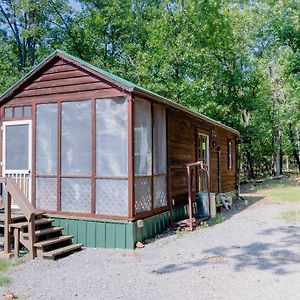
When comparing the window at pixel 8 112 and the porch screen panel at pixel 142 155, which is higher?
the window at pixel 8 112

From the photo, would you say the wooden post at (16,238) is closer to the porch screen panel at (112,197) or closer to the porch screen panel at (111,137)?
the porch screen panel at (112,197)

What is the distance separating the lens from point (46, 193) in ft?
26.6

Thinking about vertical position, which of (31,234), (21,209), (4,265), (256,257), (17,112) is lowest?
(4,265)

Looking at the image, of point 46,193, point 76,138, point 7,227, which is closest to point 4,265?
point 7,227

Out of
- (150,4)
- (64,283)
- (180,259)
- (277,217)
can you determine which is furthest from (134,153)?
(150,4)

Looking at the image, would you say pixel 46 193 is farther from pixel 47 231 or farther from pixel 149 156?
pixel 149 156

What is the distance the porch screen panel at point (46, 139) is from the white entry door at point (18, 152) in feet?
0.88

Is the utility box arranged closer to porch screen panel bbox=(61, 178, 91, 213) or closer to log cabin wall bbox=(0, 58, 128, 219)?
log cabin wall bbox=(0, 58, 128, 219)

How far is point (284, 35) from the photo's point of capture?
15.7 meters

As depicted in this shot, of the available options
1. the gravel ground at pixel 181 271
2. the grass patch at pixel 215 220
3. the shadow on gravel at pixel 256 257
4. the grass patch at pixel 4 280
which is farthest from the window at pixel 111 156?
the grass patch at pixel 215 220

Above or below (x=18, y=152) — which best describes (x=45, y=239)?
below

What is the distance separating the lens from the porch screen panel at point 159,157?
835 cm

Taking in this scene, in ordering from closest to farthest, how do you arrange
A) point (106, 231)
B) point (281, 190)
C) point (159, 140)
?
point (106, 231) → point (159, 140) → point (281, 190)

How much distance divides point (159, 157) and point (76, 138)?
6.51 ft
